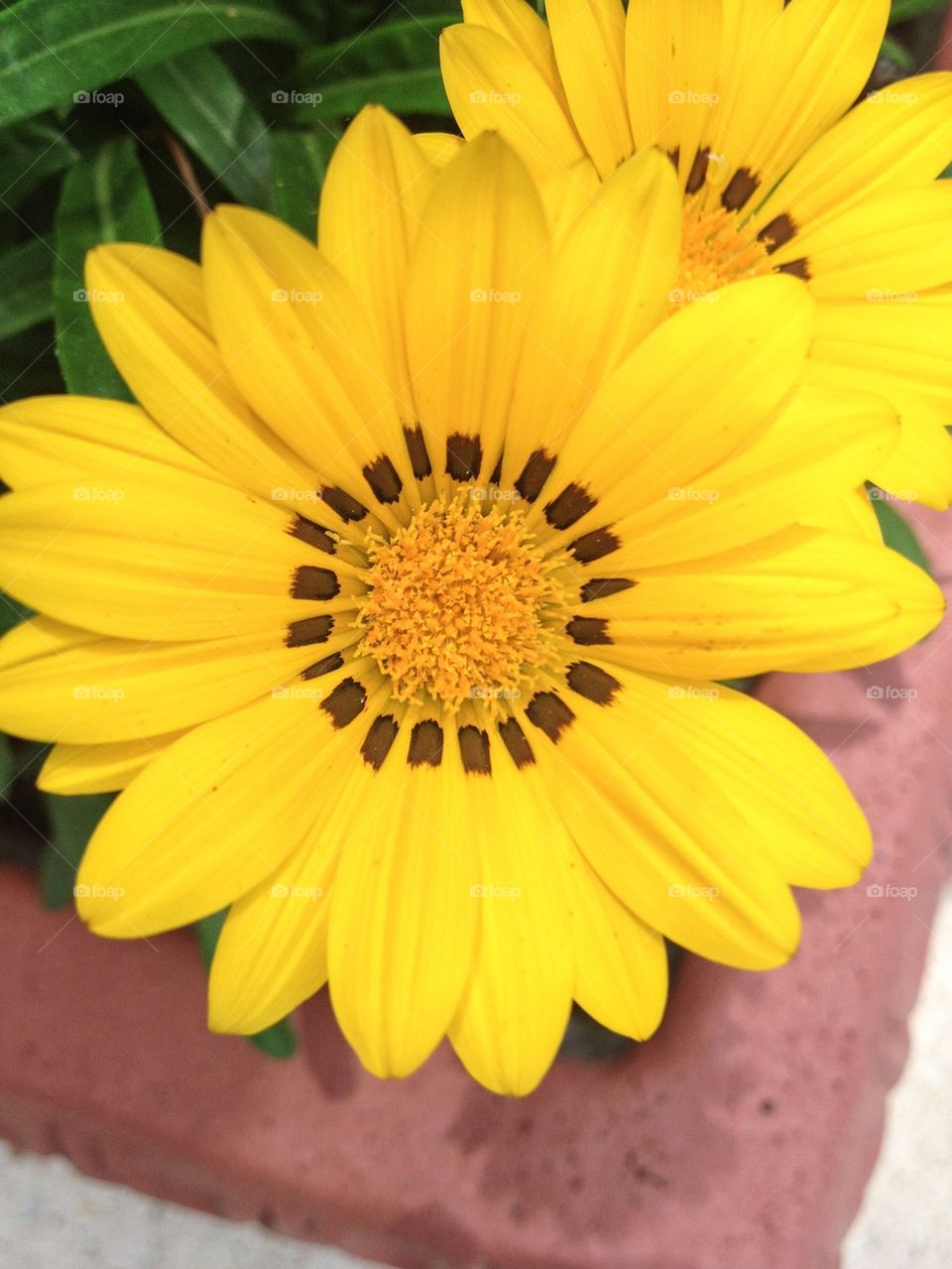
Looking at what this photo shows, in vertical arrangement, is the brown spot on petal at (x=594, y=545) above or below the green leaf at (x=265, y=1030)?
above

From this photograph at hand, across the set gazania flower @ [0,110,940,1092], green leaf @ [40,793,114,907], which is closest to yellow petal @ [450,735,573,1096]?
gazania flower @ [0,110,940,1092]

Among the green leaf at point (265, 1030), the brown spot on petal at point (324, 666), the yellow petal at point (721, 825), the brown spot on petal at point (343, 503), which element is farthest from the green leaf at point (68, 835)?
the yellow petal at point (721, 825)

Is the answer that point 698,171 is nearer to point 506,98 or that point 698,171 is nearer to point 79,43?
point 506,98

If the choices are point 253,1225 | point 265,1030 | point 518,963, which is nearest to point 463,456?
point 518,963

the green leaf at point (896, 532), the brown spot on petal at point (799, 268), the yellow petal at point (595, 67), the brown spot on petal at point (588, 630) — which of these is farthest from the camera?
the green leaf at point (896, 532)

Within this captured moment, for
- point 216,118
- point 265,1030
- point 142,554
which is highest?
point 216,118

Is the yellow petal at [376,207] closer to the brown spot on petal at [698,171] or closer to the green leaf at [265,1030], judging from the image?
the brown spot on petal at [698,171]

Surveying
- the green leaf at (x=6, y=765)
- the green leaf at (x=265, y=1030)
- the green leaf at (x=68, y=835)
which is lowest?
the green leaf at (x=265, y=1030)
